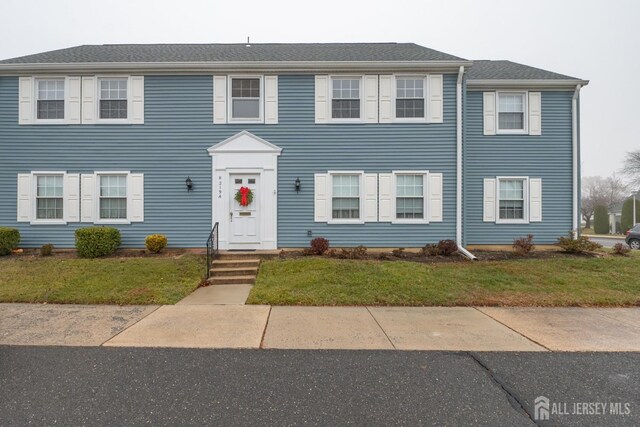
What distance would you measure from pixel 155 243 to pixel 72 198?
10.8ft

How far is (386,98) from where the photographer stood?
10.1 metres

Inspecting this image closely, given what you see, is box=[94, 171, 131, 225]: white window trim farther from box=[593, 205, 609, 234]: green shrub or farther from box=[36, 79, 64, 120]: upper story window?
box=[593, 205, 609, 234]: green shrub

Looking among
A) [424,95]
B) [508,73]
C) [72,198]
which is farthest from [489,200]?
[72,198]

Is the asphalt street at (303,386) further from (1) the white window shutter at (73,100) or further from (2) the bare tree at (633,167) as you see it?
(2) the bare tree at (633,167)

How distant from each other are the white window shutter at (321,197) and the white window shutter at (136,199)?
5485mm

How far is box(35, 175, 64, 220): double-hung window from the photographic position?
10.0 metres

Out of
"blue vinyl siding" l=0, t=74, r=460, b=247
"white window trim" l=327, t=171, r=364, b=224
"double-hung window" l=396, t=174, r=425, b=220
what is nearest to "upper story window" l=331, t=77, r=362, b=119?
"blue vinyl siding" l=0, t=74, r=460, b=247

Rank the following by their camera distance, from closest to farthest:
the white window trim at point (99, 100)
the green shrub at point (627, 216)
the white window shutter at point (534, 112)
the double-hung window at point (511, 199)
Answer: the white window trim at point (99, 100) → the white window shutter at point (534, 112) → the double-hung window at point (511, 199) → the green shrub at point (627, 216)

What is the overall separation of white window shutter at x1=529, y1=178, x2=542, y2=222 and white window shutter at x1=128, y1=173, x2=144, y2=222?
12825mm

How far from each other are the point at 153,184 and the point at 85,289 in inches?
173

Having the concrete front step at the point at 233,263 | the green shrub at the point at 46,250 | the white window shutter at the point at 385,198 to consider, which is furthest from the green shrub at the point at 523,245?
the green shrub at the point at 46,250

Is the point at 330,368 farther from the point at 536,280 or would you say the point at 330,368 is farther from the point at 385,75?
the point at 385,75

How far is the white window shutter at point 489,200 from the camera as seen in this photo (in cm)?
1082

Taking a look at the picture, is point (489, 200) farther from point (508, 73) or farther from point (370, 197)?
point (508, 73)
